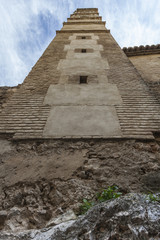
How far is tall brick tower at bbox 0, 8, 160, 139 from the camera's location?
2566 mm

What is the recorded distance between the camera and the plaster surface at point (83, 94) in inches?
124

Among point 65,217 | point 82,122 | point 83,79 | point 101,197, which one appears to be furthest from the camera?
point 83,79

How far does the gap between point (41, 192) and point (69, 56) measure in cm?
426

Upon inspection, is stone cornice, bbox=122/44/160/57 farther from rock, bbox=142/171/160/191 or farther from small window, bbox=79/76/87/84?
rock, bbox=142/171/160/191

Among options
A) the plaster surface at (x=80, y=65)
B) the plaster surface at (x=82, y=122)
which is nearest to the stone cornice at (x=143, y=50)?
the plaster surface at (x=80, y=65)

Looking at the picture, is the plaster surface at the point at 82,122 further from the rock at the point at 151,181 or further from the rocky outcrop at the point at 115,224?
the rocky outcrop at the point at 115,224

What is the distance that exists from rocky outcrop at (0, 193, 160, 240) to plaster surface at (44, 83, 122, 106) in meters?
2.11

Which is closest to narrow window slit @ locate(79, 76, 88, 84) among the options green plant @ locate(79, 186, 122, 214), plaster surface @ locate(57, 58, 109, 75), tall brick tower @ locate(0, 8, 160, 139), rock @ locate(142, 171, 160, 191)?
tall brick tower @ locate(0, 8, 160, 139)

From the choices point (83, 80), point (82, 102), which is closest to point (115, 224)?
point (82, 102)

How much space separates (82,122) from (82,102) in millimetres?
574

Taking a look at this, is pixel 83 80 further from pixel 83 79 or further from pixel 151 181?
pixel 151 181

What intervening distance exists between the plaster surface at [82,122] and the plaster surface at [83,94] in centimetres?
19

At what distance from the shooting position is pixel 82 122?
2678mm

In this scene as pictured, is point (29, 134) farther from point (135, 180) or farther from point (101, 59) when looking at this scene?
point (101, 59)
